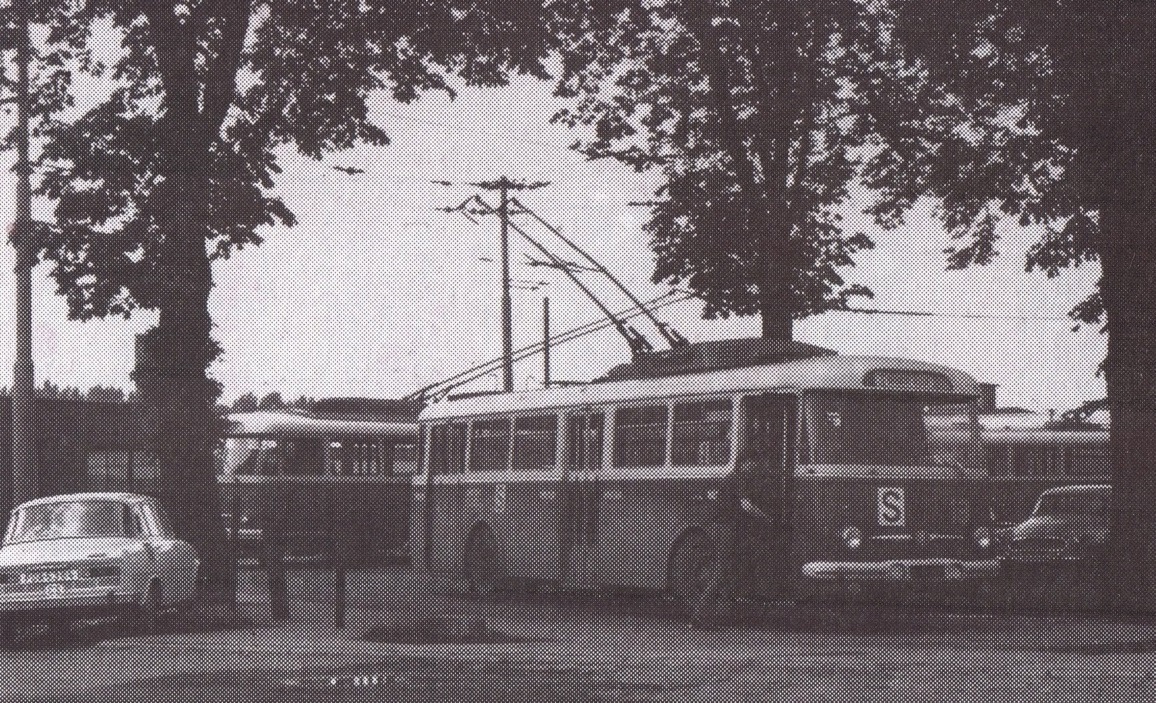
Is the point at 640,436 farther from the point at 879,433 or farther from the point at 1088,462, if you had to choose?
the point at 1088,462

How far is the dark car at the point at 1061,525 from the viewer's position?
33688 mm

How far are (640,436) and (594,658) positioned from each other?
254 inches

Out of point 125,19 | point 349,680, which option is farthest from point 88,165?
point 349,680

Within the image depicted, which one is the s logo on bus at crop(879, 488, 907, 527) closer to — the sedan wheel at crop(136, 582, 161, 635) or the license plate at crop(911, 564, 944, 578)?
the license plate at crop(911, 564, 944, 578)

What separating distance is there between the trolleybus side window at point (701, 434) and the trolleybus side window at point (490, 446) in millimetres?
3608

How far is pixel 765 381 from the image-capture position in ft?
67.6

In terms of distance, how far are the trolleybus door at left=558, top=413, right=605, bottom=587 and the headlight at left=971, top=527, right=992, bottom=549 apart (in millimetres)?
4305

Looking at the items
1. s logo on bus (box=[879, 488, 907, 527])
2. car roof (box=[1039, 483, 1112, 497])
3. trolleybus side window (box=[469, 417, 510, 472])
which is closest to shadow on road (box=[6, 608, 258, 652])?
trolleybus side window (box=[469, 417, 510, 472])

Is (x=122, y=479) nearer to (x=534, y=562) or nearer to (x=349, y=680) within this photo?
(x=534, y=562)

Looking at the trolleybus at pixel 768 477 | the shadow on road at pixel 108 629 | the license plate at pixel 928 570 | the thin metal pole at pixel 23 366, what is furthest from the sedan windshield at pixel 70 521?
the license plate at pixel 928 570

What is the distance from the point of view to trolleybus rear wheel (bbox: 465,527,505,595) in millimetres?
24984

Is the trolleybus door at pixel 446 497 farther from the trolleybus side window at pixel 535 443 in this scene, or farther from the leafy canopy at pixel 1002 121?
the leafy canopy at pixel 1002 121

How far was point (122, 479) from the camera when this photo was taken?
35.7m

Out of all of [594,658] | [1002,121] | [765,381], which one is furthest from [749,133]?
[594,658]
